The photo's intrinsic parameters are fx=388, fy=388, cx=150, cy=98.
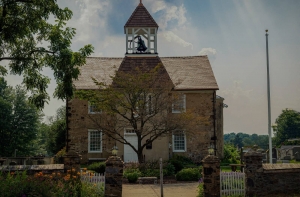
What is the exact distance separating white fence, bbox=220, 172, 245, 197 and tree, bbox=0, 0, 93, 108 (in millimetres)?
8104

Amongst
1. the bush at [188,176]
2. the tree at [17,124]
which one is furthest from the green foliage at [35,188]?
the tree at [17,124]

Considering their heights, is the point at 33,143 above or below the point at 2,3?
A: below

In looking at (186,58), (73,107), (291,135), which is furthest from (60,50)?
(291,135)

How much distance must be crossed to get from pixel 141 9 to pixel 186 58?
6143 mm

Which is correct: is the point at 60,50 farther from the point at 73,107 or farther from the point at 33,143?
the point at 33,143

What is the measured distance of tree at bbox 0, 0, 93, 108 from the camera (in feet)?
57.6

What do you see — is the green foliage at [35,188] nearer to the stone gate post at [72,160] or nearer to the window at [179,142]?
the stone gate post at [72,160]

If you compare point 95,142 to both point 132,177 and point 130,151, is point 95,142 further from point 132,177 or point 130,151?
point 132,177

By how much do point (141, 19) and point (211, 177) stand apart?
20.5 metres

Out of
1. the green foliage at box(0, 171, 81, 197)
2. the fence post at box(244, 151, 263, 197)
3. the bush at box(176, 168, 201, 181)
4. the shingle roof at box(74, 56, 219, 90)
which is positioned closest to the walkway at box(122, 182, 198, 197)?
the bush at box(176, 168, 201, 181)

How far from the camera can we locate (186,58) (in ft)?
116

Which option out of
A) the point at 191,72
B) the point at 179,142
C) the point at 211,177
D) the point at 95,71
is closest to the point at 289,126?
the point at 191,72

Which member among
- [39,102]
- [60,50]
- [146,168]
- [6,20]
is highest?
[6,20]

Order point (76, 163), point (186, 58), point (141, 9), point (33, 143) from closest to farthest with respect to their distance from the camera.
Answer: point (76, 163) → point (141, 9) → point (186, 58) → point (33, 143)
